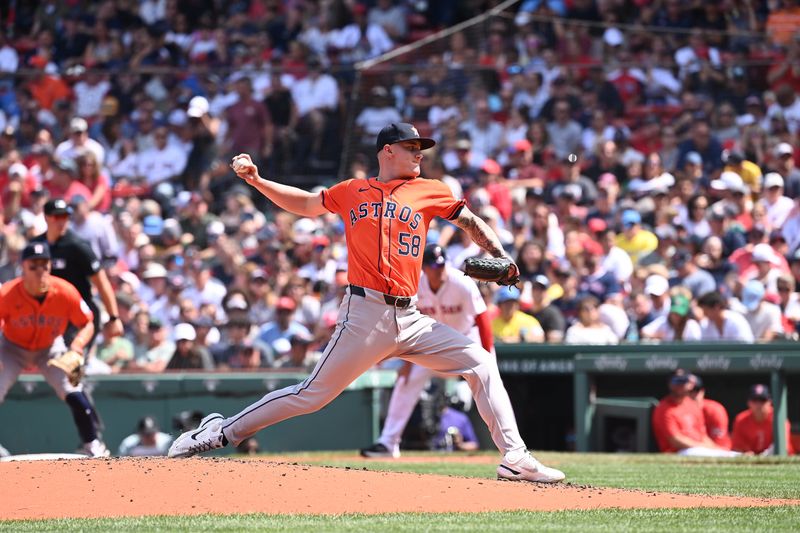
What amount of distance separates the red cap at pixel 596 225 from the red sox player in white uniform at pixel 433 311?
3.91m

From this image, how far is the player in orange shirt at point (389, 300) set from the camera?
679 centimetres

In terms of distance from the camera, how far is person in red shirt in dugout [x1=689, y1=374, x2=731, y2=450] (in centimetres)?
1129

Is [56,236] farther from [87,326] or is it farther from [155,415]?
[155,415]

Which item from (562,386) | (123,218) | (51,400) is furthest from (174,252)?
(562,386)

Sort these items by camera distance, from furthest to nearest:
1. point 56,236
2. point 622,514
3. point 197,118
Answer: point 197,118 < point 56,236 < point 622,514

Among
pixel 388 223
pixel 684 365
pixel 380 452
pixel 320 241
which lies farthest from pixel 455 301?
pixel 320 241

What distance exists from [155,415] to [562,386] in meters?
3.79

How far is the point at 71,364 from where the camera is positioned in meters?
9.03

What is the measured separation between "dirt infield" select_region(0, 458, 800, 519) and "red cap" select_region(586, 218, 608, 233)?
7.60 m

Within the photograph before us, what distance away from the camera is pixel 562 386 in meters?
12.6

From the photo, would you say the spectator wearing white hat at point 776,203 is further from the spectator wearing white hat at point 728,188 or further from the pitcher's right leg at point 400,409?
the pitcher's right leg at point 400,409

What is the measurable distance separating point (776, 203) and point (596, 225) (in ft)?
6.16

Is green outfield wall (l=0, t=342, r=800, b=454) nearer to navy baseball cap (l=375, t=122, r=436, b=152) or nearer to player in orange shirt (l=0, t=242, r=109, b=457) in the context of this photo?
player in orange shirt (l=0, t=242, r=109, b=457)

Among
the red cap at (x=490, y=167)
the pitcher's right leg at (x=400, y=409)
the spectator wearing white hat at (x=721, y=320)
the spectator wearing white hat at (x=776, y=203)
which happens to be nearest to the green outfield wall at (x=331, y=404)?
the spectator wearing white hat at (x=721, y=320)
